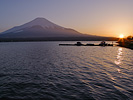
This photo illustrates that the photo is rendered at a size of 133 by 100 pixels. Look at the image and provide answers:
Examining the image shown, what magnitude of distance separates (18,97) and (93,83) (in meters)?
7.56

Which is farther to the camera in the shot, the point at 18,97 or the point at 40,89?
the point at 40,89

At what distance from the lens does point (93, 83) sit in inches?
534

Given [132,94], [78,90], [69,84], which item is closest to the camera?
[132,94]

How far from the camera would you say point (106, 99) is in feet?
32.8

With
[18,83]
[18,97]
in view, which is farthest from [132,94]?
[18,83]

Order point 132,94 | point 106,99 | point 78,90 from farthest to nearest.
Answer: point 78,90
point 132,94
point 106,99

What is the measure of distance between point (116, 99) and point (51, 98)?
5.24 m

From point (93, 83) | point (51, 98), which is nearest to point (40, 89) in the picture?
point (51, 98)

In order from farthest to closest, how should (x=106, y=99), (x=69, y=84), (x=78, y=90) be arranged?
1. (x=69, y=84)
2. (x=78, y=90)
3. (x=106, y=99)

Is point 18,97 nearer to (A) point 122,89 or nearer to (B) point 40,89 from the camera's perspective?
(B) point 40,89

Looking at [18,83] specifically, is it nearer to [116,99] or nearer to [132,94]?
[116,99]

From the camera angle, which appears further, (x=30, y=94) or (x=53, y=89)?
(x=53, y=89)

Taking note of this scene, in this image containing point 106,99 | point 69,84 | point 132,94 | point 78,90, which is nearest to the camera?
point 106,99

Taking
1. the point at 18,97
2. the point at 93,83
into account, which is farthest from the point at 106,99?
the point at 18,97
